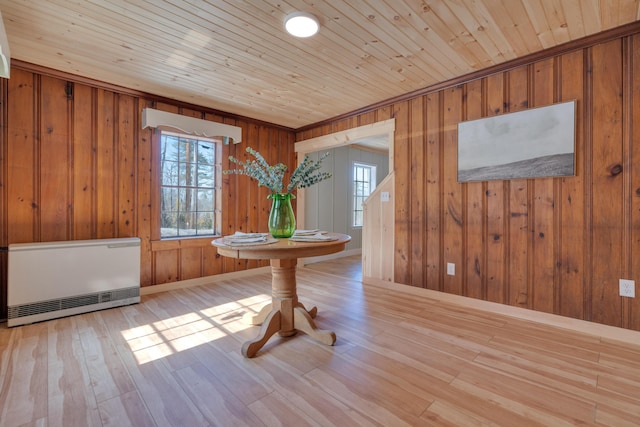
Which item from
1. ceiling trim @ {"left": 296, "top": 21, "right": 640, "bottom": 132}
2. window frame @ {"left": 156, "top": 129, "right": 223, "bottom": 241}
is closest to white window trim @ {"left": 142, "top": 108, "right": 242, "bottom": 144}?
window frame @ {"left": 156, "top": 129, "right": 223, "bottom": 241}

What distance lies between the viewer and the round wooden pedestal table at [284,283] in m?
1.76

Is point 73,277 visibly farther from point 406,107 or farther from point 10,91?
point 406,107

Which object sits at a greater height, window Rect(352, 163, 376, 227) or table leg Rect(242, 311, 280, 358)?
window Rect(352, 163, 376, 227)

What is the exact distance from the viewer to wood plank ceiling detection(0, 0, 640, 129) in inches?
73.0

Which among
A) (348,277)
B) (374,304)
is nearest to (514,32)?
(374,304)

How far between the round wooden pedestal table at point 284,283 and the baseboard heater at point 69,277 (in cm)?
144

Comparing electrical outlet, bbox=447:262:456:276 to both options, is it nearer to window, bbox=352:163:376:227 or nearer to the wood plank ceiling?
the wood plank ceiling

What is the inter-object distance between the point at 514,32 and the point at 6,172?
4.23 meters

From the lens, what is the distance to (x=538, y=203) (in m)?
2.47

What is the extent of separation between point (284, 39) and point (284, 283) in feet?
5.96

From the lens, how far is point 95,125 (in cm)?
294

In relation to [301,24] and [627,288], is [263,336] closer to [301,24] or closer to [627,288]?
[301,24]

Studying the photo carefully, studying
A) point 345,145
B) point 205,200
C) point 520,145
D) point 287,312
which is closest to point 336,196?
point 345,145

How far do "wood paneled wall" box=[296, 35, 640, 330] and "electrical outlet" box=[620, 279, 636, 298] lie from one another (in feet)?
0.11
